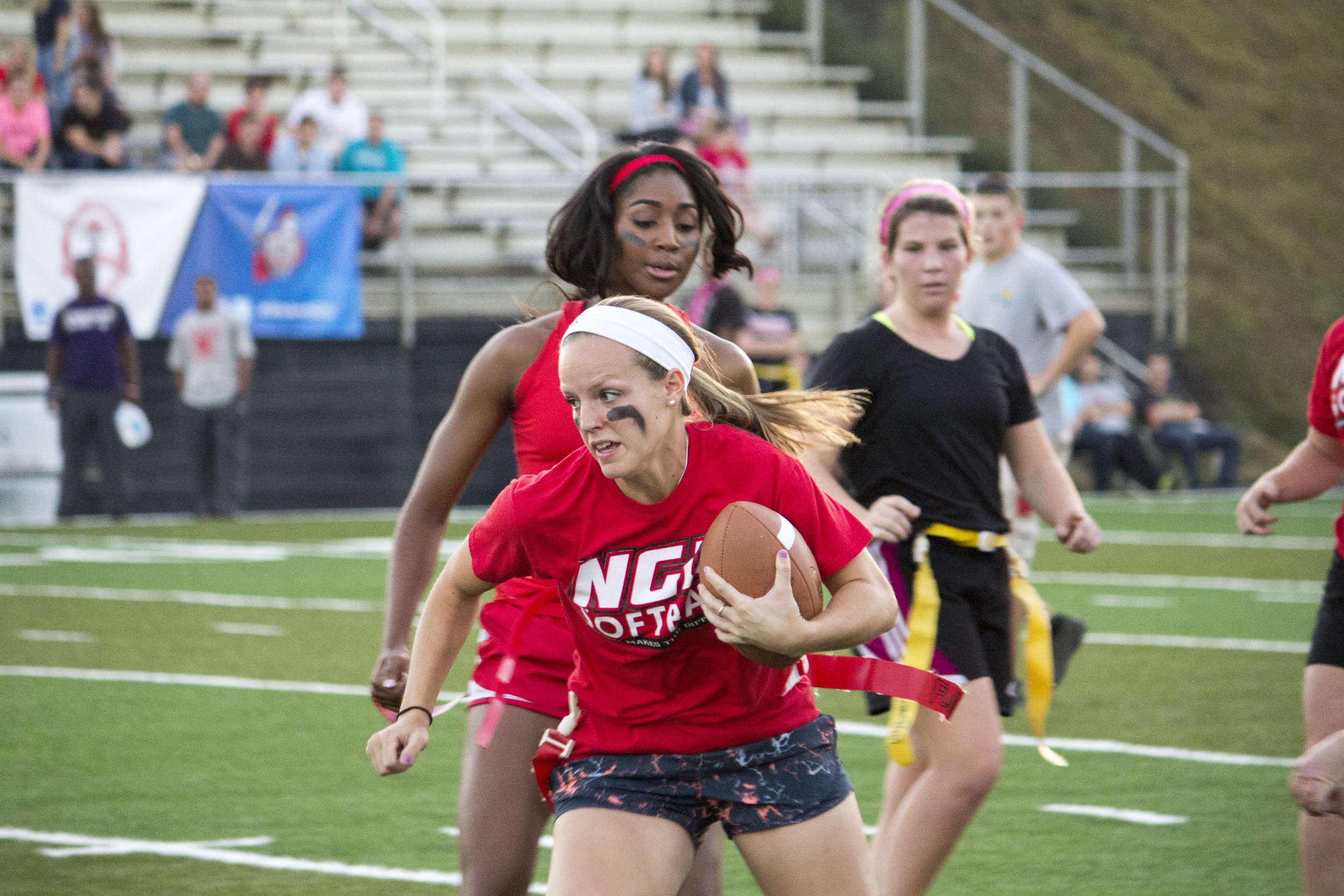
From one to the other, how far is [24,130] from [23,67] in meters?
0.76

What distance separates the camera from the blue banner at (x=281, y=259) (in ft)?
56.2

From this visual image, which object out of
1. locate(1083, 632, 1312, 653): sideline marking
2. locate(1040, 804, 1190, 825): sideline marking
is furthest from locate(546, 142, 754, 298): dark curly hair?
locate(1083, 632, 1312, 653): sideline marking

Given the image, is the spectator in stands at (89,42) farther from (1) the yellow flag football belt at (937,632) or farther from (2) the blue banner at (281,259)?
(1) the yellow flag football belt at (937,632)

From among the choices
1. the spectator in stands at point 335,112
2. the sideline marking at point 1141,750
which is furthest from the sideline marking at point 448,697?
the spectator in stands at point 335,112

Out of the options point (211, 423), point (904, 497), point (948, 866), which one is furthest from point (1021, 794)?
point (211, 423)

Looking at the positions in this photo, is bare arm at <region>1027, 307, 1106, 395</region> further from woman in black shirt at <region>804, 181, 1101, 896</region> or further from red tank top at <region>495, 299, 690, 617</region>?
red tank top at <region>495, 299, 690, 617</region>

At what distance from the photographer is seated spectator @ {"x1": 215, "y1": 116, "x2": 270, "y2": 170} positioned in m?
18.3

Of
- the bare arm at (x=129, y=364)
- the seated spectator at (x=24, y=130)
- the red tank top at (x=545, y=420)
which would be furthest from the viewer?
the seated spectator at (x=24, y=130)

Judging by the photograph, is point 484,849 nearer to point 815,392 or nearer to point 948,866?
point 815,392

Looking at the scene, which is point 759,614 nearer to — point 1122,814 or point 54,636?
point 1122,814

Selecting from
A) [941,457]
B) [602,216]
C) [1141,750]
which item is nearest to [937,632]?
[941,457]

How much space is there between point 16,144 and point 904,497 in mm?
14832

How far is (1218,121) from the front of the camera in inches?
976

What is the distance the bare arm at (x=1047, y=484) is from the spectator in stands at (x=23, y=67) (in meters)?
14.8
